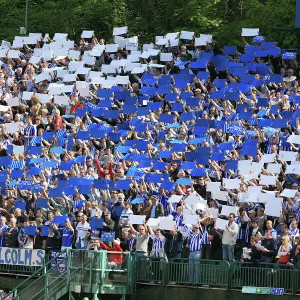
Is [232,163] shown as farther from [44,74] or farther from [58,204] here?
[44,74]

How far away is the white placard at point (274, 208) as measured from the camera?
103 feet

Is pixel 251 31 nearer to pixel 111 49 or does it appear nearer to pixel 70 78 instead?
pixel 111 49

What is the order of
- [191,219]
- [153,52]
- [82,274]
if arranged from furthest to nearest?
1. [153,52]
2. [82,274]
3. [191,219]

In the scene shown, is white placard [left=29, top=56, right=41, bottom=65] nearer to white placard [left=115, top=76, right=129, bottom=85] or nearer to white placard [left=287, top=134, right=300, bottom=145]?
white placard [left=115, top=76, right=129, bottom=85]

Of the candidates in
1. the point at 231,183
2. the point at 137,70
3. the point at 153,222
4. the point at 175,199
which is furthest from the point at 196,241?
the point at 137,70

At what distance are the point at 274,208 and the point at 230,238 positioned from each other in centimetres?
136

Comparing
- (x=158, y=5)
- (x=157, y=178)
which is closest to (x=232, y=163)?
(x=157, y=178)

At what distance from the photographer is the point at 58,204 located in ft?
115

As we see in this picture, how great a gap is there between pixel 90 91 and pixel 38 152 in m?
4.15

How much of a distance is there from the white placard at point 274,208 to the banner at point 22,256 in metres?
5.81

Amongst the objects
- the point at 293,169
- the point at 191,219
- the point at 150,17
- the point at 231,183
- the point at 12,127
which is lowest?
the point at 191,219

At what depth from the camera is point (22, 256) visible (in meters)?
33.5

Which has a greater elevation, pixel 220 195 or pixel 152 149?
pixel 152 149

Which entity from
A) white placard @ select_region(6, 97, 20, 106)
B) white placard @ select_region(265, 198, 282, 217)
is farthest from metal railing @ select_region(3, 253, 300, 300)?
white placard @ select_region(6, 97, 20, 106)
